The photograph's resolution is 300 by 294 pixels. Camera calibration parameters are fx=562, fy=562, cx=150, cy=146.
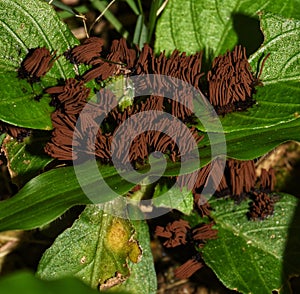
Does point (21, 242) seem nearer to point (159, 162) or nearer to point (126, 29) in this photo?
point (159, 162)

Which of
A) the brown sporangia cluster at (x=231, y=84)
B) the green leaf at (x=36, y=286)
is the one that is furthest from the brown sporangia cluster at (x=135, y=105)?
the green leaf at (x=36, y=286)

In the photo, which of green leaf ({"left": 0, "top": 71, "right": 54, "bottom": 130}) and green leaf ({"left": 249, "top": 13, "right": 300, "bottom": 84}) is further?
green leaf ({"left": 249, "top": 13, "right": 300, "bottom": 84})

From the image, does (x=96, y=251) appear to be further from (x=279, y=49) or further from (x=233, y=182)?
(x=279, y=49)

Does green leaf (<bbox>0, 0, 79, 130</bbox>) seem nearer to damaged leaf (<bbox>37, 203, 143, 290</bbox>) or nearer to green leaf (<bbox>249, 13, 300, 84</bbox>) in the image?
damaged leaf (<bbox>37, 203, 143, 290</bbox>)

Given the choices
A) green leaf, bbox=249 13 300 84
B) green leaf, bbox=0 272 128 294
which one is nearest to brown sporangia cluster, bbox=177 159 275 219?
green leaf, bbox=249 13 300 84

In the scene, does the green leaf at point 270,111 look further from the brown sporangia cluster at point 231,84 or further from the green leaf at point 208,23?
the green leaf at point 208,23

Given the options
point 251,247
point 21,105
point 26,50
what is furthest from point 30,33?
point 251,247
